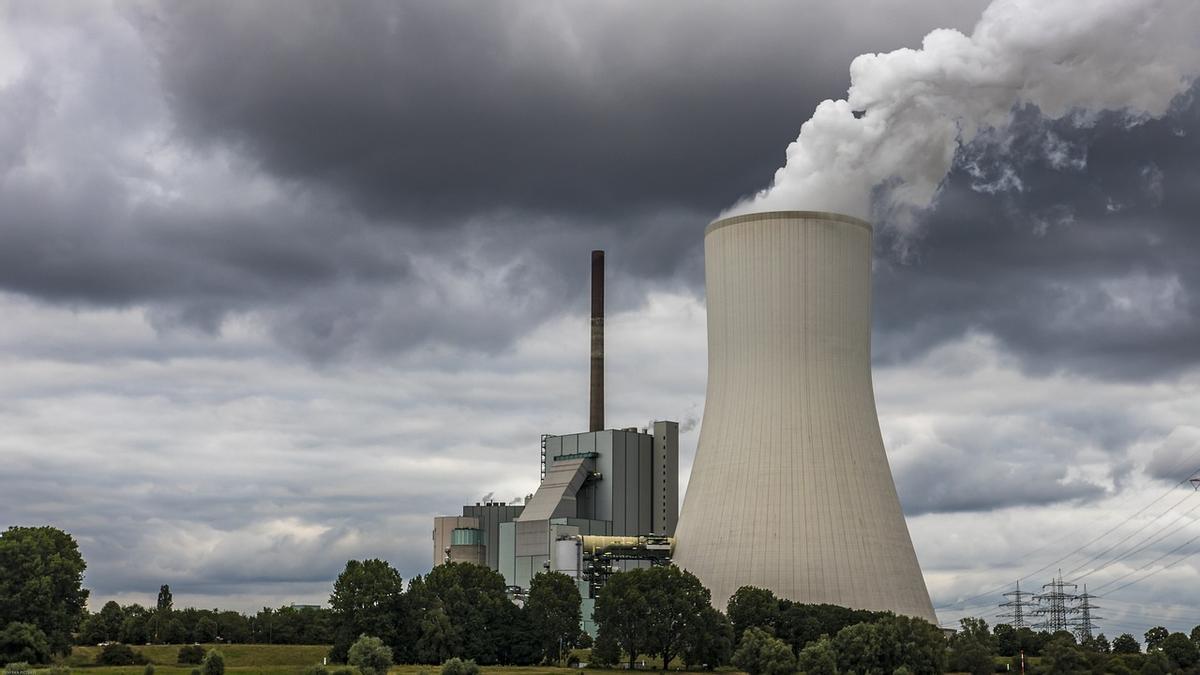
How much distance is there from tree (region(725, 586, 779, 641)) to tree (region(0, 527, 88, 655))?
2455 cm

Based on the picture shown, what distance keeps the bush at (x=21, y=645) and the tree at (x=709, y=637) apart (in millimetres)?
22448

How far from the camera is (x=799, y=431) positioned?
48188 millimetres

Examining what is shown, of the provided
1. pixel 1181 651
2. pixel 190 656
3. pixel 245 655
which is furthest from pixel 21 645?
pixel 1181 651

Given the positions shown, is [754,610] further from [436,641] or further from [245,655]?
[245,655]

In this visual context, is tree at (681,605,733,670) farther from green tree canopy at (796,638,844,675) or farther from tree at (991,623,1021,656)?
tree at (991,623,1021,656)

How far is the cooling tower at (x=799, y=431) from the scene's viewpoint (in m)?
48.5

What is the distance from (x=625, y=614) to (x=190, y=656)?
17.2m

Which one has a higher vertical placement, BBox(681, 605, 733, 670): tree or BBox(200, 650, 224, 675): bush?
BBox(681, 605, 733, 670): tree

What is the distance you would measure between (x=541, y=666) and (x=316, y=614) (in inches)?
817

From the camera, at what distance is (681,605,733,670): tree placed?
162 ft

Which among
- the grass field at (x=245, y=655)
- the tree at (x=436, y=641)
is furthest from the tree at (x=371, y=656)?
the grass field at (x=245, y=655)

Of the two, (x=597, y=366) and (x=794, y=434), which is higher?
(x=597, y=366)

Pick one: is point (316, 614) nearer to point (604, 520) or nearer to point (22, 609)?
point (604, 520)

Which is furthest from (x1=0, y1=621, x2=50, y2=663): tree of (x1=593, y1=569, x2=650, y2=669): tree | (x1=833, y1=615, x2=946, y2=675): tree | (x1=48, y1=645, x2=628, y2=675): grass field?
(x1=833, y1=615, x2=946, y2=675): tree
